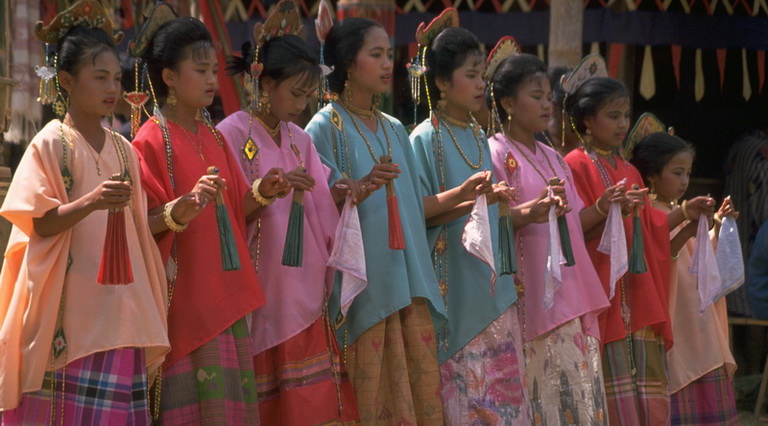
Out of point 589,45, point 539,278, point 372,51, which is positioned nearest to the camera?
point 372,51

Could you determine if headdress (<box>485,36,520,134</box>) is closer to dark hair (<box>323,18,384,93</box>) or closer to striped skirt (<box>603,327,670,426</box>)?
dark hair (<box>323,18,384,93</box>)

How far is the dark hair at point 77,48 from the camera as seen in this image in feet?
13.2

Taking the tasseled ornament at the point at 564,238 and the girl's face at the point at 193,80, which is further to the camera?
the tasseled ornament at the point at 564,238

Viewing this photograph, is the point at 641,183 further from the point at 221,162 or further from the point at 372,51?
the point at 221,162

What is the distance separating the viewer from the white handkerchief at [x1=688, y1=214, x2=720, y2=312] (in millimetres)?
5844

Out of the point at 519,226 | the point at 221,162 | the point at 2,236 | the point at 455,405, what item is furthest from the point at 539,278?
the point at 2,236

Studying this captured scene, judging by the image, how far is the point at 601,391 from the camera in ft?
17.1

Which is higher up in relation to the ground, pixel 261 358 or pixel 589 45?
pixel 589 45

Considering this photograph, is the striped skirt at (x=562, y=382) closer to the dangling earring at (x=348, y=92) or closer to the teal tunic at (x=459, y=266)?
the teal tunic at (x=459, y=266)

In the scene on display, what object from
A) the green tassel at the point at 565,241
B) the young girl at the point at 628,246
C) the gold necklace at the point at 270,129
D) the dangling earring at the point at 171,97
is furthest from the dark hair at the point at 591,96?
the dangling earring at the point at 171,97

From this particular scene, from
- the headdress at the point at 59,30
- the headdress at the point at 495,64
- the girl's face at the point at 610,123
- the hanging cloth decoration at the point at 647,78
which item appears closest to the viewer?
the headdress at the point at 59,30

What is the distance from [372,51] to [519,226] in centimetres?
99

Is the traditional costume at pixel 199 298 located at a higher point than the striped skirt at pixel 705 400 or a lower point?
higher

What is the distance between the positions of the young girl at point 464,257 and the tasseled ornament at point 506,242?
0.06 m
